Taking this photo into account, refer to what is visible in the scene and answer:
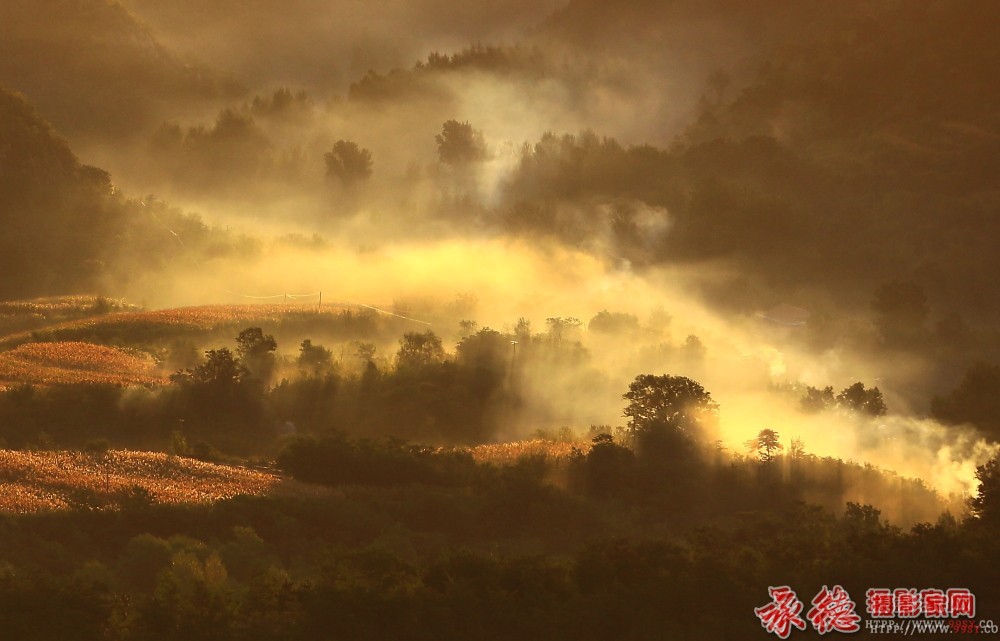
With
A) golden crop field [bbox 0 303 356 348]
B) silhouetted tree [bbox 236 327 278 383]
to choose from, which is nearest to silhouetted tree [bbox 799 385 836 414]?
silhouetted tree [bbox 236 327 278 383]

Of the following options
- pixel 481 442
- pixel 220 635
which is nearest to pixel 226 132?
pixel 481 442

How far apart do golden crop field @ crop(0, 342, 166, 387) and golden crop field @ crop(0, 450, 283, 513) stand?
17.6m

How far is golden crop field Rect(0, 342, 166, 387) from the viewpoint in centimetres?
7050

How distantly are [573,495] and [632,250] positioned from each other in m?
105

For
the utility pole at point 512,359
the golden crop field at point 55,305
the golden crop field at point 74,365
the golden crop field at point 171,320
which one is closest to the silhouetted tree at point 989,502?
the utility pole at point 512,359

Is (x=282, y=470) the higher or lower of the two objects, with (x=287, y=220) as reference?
lower

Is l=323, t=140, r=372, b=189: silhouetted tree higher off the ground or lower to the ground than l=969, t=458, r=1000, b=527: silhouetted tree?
higher

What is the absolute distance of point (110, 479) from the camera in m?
47.8

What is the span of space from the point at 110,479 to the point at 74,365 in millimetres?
30069

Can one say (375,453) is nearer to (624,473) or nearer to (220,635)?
(624,473)

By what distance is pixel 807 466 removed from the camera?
63500 mm

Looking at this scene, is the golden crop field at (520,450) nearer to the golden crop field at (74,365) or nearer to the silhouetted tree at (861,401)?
the golden crop field at (74,365)

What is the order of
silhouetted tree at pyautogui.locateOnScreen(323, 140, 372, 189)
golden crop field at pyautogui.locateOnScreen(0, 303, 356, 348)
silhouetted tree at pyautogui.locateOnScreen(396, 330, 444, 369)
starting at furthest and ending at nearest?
silhouetted tree at pyautogui.locateOnScreen(323, 140, 372, 189) < golden crop field at pyautogui.locateOnScreen(0, 303, 356, 348) < silhouetted tree at pyautogui.locateOnScreen(396, 330, 444, 369)

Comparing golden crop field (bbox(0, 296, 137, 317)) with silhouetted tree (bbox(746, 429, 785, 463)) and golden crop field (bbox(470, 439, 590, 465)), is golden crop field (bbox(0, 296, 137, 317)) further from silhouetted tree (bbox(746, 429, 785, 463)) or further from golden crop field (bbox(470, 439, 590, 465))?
silhouetted tree (bbox(746, 429, 785, 463))
